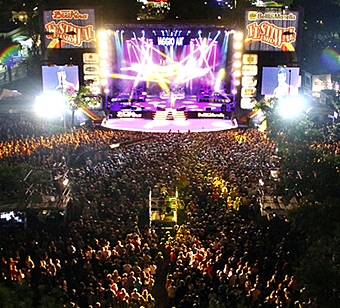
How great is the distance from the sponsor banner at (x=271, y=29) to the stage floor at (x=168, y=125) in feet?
15.4

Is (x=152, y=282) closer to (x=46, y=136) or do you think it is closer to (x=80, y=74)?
(x=46, y=136)

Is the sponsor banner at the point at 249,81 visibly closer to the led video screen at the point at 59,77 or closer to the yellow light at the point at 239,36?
the yellow light at the point at 239,36

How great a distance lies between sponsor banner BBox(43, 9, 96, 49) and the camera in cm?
2961

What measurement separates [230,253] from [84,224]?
390 centimetres

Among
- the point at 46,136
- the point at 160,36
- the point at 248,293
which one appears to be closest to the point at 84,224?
the point at 248,293

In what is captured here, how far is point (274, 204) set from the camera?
15.0m

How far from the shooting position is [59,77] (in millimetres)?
30469

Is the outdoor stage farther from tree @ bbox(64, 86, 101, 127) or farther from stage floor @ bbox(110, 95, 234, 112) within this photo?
tree @ bbox(64, 86, 101, 127)

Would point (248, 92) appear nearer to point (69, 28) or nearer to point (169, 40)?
point (169, 40)

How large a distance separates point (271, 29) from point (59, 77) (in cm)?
1261

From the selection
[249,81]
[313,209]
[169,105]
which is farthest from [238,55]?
[313,209]

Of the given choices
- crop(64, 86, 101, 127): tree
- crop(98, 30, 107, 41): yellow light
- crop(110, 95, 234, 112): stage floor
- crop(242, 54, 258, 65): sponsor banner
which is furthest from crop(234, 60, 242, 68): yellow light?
crop(64, 86, 101, 127): tree

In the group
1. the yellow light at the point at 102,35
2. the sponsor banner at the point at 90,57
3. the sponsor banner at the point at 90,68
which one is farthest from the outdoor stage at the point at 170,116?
the yellow light at the point at 102,35

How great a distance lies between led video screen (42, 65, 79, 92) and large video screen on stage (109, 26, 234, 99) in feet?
10.8
